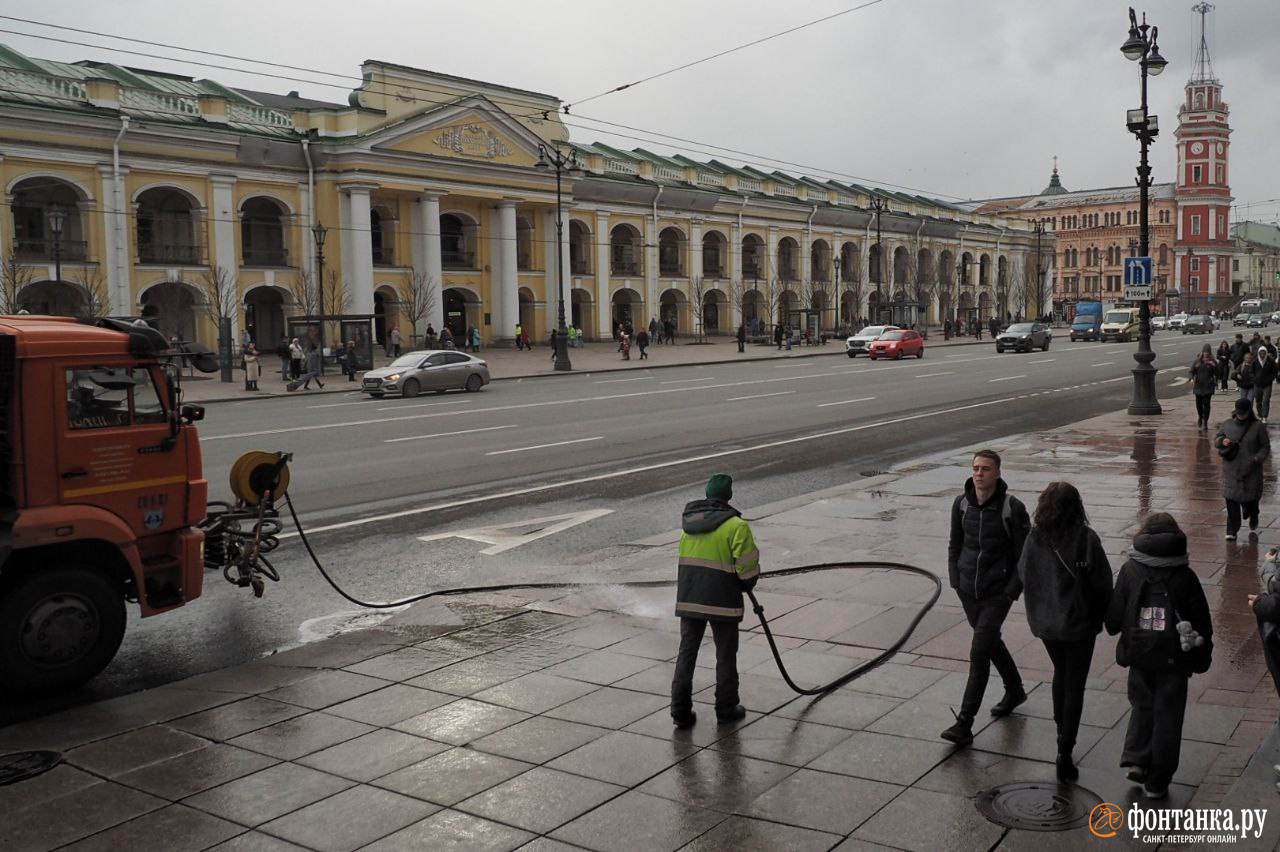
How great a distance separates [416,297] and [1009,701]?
51.3 m

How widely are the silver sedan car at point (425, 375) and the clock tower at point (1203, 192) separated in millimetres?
123977

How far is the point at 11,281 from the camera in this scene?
39000mm

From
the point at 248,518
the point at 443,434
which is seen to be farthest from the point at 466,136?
the point at 248,518

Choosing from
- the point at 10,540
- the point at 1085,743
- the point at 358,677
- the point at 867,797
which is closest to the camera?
the point at 867,797

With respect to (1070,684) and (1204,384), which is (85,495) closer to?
(1070,684)

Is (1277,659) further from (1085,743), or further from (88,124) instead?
(88,124)

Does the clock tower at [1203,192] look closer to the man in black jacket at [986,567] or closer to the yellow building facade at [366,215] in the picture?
the yellow building facade at [366,215]

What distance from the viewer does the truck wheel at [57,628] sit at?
7109 mm

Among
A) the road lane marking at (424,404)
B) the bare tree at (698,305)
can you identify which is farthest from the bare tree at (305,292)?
the bare tree at (698,305)

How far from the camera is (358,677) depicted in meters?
7.59

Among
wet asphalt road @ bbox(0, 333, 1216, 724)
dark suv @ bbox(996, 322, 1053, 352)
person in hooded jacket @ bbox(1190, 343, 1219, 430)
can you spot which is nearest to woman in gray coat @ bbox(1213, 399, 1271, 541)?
wet asphalt road @ bbox(0, 333, 1216, 724)

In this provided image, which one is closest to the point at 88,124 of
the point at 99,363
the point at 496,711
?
the point at 99,363

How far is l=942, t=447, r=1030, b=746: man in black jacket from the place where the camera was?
20.1 feet

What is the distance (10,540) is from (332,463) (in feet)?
34.1
